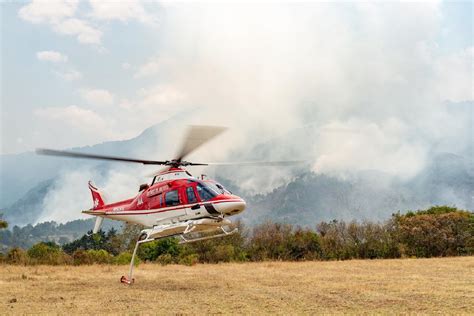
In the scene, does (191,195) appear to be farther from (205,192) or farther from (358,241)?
(358,241)

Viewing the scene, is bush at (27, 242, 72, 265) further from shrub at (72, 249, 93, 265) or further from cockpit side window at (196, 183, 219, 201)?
cockpit side window at (196, 183, 219, 201)

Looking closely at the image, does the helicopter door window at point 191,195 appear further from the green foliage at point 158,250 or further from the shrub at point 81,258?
the green foliage at point 158,250

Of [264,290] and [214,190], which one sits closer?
[264,290]

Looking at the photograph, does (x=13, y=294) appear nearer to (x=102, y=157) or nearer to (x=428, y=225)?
(x=102, y=157)

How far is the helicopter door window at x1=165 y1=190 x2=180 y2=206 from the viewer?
18422 millimetres

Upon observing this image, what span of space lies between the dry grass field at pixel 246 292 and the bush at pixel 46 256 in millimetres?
7766

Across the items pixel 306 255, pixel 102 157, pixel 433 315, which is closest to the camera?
pixel 433 315

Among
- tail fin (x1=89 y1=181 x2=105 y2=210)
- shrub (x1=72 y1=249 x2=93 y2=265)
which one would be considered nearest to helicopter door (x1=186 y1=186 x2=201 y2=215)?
tail fin (x1=89 y1=181 x2=105 y2=210)

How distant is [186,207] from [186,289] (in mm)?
2624

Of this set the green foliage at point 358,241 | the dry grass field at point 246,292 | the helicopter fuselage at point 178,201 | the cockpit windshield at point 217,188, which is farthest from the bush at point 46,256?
the green foliage at point 358,241

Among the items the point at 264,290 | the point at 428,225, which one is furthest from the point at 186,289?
the point at 428,225

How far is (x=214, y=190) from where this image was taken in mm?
18031

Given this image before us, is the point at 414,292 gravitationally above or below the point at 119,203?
below

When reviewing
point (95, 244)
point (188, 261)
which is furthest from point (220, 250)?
point (95, 244)
